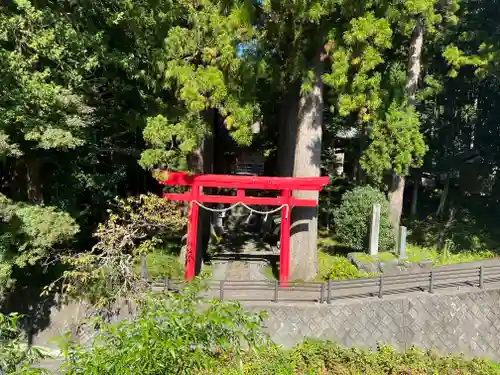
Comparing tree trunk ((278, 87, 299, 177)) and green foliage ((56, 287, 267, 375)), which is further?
tree trunk ((278, 87, 299, 177))

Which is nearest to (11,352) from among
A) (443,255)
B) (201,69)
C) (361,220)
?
(201,69)

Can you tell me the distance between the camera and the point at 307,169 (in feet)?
36.7

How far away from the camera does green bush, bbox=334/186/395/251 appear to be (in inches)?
489

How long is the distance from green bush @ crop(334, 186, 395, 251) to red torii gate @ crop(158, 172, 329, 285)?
239cm

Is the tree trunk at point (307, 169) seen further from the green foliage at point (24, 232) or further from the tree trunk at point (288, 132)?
the green foliage at point (24, 232)

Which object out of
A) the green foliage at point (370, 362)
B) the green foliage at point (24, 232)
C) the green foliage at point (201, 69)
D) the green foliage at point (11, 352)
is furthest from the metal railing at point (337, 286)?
the green foliage at point (11, 352)

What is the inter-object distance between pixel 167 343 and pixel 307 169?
8567 millimetres

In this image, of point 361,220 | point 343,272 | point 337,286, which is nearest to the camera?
point 337,286

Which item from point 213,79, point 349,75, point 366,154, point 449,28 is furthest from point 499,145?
point 213,79

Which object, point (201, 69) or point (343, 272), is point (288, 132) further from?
point (201, 69)

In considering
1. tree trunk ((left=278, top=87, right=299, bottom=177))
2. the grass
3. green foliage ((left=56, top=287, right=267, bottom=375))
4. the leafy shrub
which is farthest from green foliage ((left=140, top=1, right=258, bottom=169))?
the grass

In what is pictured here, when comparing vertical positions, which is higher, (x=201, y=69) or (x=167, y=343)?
(x=201, y=69)

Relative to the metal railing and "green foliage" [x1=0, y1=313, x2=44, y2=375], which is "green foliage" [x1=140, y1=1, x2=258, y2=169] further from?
"green foliage" [x1=0, y1=313, x2=44, y2=375]

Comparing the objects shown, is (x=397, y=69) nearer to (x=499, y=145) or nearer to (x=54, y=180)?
(x=499, y=145)
